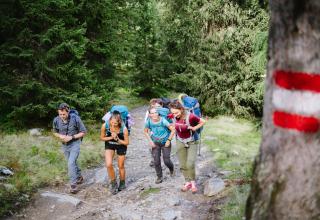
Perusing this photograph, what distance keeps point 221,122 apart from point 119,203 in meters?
10.9

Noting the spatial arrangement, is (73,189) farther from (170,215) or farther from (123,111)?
(170,215)

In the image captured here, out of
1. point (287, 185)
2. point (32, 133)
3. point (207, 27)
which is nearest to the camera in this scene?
point (287, 185)

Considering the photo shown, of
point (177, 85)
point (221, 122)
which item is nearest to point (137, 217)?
point (221, 122)

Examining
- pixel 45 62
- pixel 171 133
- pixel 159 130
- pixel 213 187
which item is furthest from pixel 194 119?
pixel 45 62

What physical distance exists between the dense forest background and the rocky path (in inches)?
133

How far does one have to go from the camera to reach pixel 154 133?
8.66m

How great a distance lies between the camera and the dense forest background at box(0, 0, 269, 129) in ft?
43.3

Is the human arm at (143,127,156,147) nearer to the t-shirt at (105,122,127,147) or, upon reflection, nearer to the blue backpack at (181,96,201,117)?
the t-shirt at (105,122,127,147)

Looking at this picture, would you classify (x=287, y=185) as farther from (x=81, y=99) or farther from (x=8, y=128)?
(x=8, y=128)

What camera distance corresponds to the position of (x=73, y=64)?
14109 mm

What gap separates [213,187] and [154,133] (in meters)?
1.71

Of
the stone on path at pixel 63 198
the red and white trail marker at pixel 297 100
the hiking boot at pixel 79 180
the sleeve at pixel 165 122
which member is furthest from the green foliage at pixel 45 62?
the red and white trail marker at pixel 297 100

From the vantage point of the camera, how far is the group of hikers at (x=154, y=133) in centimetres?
784

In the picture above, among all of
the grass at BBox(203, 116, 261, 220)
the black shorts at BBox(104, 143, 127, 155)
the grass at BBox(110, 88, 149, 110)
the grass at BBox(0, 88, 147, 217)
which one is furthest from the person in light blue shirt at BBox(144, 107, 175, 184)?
the grass at BBox(110, 88, 149, 110)
